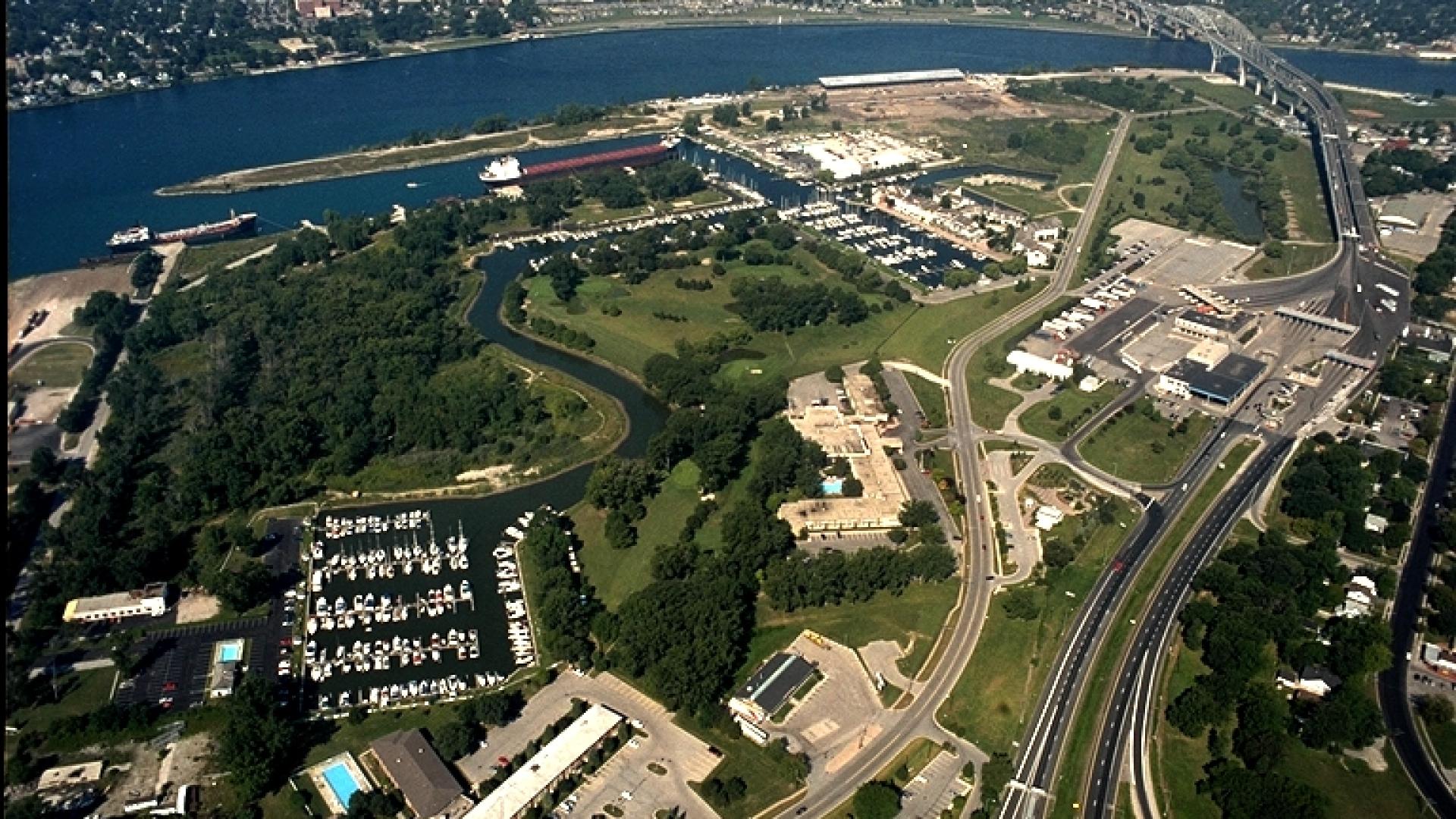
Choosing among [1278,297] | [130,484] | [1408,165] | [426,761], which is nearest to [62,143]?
[130,484]

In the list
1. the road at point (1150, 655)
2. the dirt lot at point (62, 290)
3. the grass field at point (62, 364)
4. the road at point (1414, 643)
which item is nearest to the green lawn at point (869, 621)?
the road at point (1150, 655)

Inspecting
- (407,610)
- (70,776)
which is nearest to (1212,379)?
(407,610)

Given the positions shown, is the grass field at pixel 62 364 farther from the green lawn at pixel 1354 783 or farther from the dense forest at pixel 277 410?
the green lawn at pixel 1354 783

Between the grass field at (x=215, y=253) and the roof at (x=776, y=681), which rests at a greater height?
the grass field at (x=215, y=253)

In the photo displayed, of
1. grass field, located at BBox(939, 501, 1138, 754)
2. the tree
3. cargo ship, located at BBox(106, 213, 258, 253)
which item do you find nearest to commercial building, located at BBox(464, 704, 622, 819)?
the tree

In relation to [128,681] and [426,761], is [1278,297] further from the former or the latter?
[128,681]
